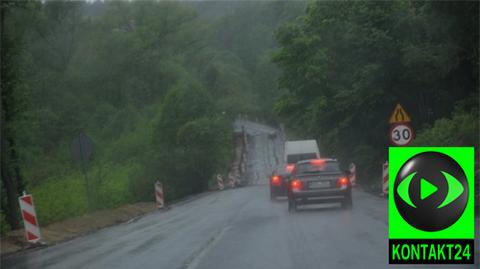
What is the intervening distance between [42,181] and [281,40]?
1781 centimetres

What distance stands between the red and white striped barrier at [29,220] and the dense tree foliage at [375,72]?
43.8 ft

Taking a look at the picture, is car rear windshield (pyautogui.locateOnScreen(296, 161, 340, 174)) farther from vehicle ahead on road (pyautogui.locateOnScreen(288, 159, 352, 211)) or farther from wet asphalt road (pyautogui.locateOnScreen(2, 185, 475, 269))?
wet asphalt road (pyautogui.locateOnScreen(2, 185, 475, 269))

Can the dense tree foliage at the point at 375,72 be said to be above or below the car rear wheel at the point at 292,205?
above

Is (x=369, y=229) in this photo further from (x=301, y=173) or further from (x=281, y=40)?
(x=281, y=40)

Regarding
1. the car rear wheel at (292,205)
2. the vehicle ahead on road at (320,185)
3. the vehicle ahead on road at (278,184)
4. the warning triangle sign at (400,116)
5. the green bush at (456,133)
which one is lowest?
the vehicle ahead on road at (278,184)

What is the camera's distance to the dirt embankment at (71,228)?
20016 millimetres

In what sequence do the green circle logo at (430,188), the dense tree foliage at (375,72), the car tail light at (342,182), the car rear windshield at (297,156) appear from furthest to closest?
1. the car rear windshield at (297,156)
2. the dense tree foliage at (375,72)
3. the car tail light at (342,182)
4. the green circle logo at (430,188)

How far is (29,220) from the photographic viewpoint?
1989 cm

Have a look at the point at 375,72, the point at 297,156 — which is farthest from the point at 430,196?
the point at 297,156

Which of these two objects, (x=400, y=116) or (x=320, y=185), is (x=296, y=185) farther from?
(x=400, y=116)

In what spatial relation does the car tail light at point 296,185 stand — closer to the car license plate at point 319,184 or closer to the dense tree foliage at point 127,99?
the car license plate at point 319,184

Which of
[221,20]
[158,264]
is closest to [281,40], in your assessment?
[158,264]

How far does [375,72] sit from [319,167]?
15152 millimetres

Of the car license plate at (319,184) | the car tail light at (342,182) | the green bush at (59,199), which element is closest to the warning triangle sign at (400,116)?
the car tail light at (342,182)
